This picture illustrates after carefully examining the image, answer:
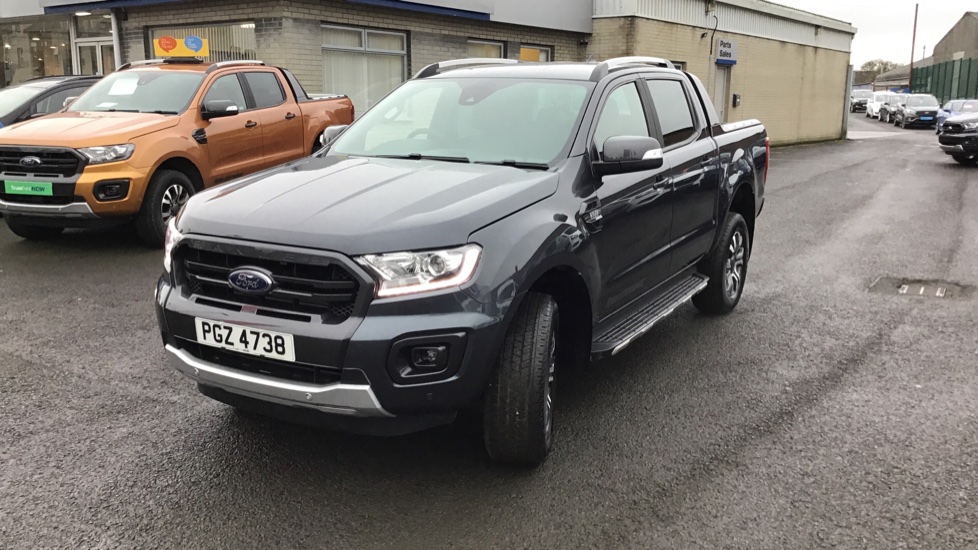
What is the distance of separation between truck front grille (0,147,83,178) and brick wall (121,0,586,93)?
6003 millimetres

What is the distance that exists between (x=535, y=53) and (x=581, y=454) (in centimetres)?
1628

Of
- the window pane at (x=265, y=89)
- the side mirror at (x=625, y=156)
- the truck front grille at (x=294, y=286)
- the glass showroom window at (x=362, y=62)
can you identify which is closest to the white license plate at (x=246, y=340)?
the truck front grille at (x=294, y=286)

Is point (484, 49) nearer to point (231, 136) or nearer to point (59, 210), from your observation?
point (231, 136)

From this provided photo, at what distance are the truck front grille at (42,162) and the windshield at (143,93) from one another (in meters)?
1.22

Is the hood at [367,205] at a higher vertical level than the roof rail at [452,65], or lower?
lower

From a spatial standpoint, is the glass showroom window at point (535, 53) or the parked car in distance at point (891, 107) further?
the parked car in distance at point (891, 107)

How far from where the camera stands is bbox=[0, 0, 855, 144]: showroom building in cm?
1376

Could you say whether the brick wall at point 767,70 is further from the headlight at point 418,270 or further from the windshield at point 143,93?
the headlight at point 418,270

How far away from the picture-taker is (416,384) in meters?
3.13

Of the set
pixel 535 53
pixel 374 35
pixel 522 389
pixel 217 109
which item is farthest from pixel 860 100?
pixel 522 389

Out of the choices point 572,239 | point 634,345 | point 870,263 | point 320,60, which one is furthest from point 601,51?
point 572,239

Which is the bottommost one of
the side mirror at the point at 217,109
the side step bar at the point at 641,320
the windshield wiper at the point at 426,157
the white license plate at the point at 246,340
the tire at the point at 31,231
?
the tire at the point at 31,231

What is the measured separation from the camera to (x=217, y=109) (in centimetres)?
855

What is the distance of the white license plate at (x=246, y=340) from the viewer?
10.5ft
